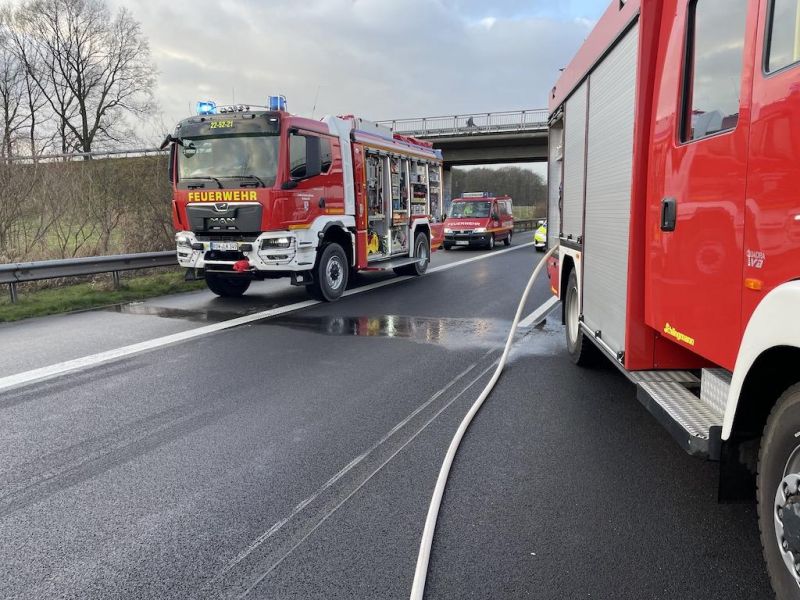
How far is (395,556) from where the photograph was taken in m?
2.78

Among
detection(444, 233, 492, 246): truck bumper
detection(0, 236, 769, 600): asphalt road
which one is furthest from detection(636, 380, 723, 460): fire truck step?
detection(444, 233, 492, 246): truck bumper

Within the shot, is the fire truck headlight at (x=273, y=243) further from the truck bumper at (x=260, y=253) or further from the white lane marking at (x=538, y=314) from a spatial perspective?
the white lane marking at (x=538, y=314)

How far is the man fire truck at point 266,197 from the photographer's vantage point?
31.2 feet

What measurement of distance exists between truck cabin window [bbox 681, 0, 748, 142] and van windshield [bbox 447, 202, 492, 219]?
21.2 metres

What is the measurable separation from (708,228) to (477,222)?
21142mm

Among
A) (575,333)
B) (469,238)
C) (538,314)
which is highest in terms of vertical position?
(575,333)

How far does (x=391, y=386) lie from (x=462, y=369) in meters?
0.92

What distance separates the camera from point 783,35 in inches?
90.1

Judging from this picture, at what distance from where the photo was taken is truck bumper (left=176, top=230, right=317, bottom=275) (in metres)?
9.53

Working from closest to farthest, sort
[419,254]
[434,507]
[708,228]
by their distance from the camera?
1. [708,228]
2. [434,507]
3. [419,254]

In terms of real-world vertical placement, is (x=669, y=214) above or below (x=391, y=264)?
above

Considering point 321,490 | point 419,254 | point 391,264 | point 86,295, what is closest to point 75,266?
point 86,295

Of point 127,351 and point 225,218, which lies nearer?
point 127,351

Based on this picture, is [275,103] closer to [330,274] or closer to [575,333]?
[330,274]
